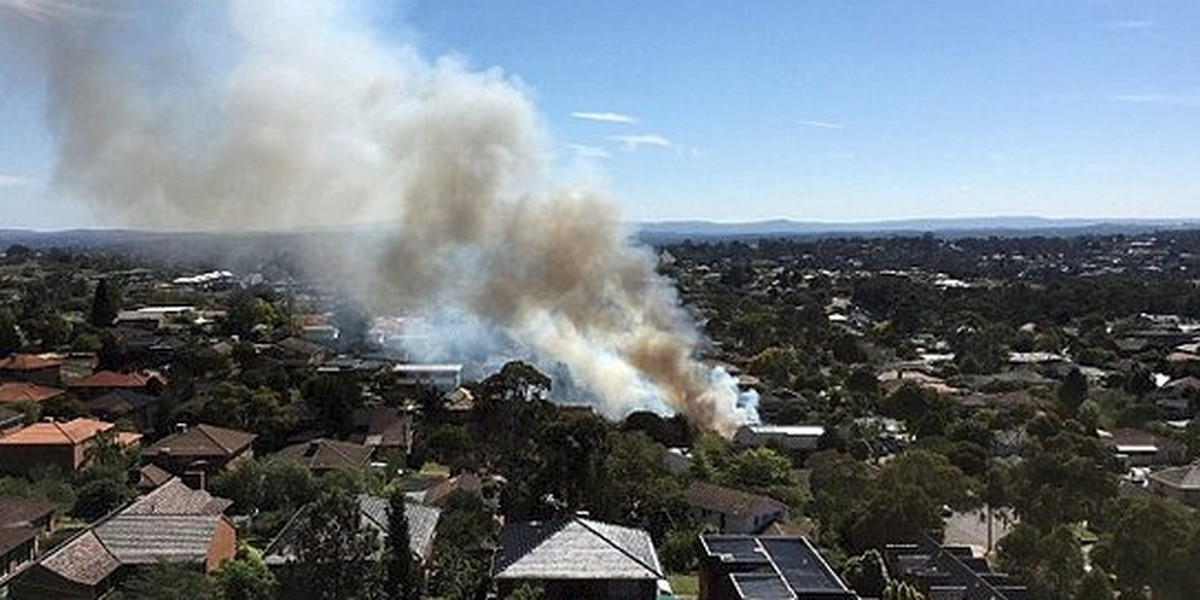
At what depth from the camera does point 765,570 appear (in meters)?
18.8

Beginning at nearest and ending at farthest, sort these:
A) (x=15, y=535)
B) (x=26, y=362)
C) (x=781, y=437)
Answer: (x=15, y=535), (x=781, y=437), (x=26, y=362)

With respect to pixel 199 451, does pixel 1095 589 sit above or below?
above

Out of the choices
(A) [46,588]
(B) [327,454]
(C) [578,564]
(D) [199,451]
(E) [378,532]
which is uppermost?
(E) [378,532]

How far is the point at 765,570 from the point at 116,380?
30375 millimetres

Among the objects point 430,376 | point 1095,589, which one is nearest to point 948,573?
point 1095,589

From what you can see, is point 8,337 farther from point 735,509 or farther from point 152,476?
point 735,509

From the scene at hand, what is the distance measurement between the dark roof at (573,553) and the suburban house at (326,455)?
10.7 meters

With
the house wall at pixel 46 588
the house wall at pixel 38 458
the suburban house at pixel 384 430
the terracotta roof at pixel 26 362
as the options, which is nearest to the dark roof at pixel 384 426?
the suburban house at pixel 384 430

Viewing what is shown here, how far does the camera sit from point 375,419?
3625 cm

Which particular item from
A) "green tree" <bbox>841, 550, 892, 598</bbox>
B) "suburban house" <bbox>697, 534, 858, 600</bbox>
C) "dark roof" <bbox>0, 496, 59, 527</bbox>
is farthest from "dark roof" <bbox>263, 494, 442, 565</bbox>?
"green tree" <bbox>841, 550, 892, 598</bbox>

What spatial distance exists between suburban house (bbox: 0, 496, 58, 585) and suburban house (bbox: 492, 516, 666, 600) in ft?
29.8

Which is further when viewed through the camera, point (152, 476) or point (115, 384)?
point (115, 384)

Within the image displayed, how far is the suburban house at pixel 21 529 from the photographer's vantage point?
21922 mm

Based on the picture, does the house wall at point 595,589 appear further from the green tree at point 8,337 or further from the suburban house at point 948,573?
the green tree at point 8,337
